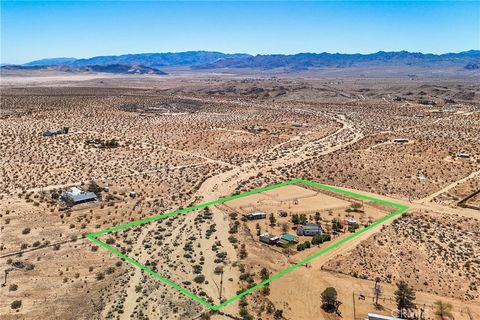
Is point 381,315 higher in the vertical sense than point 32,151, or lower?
lower

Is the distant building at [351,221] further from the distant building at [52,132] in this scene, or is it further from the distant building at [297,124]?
the distant building at [52,132]

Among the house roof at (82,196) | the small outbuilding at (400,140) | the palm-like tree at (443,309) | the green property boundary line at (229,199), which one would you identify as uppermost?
the house roof at (82,196)

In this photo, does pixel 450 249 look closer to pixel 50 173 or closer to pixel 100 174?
pixel 100 174

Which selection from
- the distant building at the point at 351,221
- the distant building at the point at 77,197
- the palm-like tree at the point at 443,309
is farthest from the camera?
the distant building at the point at 77,197

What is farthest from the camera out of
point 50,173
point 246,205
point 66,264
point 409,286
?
point 50,173

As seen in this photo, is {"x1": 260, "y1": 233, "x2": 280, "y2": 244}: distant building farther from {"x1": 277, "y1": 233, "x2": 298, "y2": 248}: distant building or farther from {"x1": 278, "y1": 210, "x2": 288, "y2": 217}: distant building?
{"x1": 278, "y1": 210, "x2": 288, "y2": 217}: distant building

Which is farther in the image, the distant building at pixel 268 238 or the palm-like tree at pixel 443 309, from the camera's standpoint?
the distant building at pixel 268 238

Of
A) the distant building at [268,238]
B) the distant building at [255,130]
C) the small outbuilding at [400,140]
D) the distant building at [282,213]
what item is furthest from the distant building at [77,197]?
the small outbuilding at [400,140]

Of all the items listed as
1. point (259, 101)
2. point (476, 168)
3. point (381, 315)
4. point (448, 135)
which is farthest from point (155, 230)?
point (259, 101)
